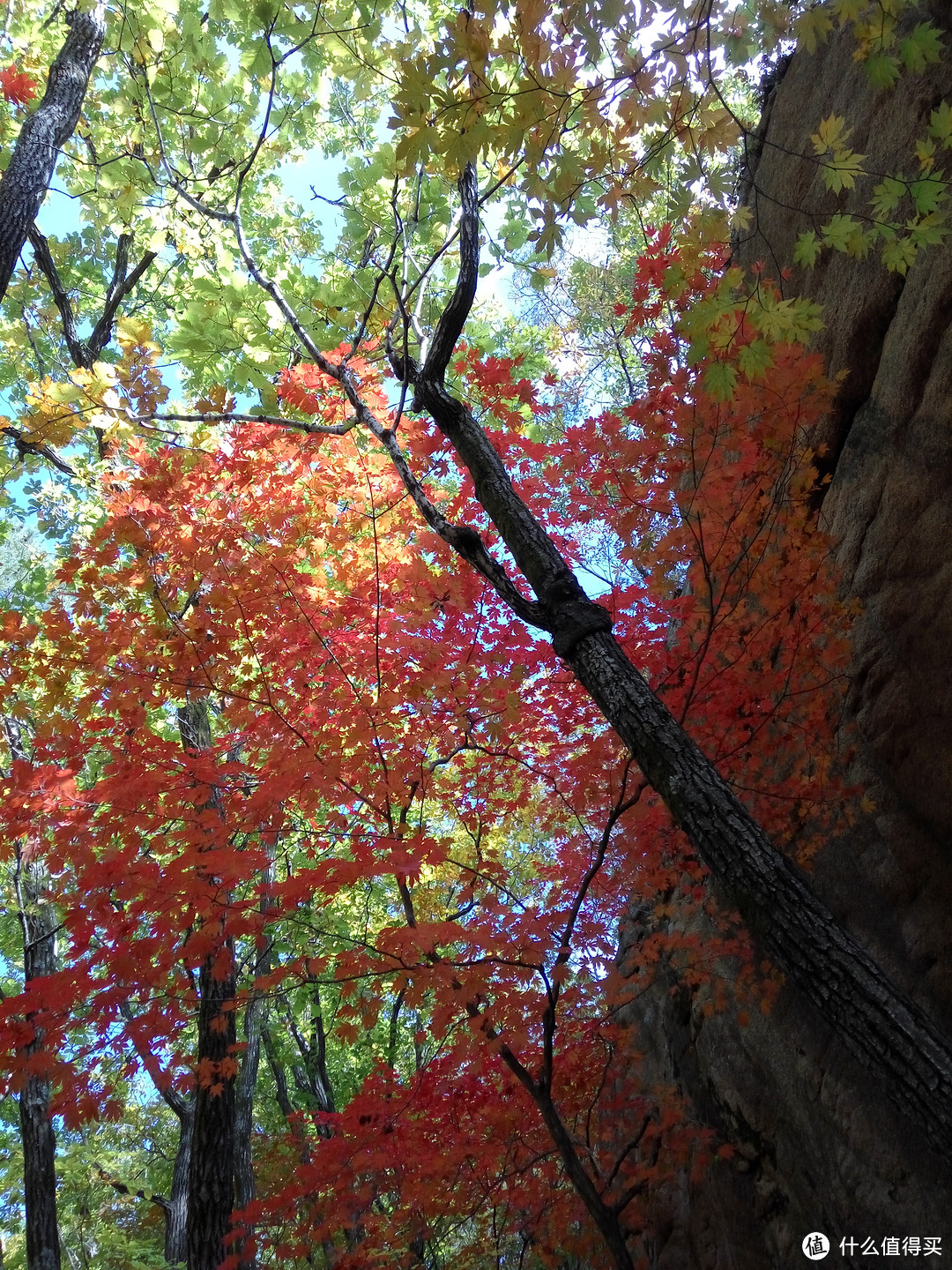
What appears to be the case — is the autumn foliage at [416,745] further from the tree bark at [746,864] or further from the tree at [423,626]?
the tree bark at [746,864]

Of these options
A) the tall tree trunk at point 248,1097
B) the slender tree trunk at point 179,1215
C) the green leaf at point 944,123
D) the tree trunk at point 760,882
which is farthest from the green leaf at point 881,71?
the slender tree trunk at point 179,1215

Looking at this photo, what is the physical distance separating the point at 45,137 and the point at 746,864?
19.7 ft

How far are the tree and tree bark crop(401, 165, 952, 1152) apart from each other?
1 cm

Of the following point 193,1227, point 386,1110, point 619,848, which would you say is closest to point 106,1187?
point 193,1227

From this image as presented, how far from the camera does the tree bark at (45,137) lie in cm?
475

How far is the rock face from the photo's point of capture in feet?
13.7

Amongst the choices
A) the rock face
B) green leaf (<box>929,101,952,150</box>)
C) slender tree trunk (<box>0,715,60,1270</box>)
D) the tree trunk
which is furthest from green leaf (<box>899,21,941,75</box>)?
slender tree trunk (<box>0,715,60,1270</box>)

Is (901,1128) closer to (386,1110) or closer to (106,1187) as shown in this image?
(386,1110)

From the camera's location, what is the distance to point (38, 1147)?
7434 millimetres

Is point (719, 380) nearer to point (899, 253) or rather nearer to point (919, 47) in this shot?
point (899, 253)

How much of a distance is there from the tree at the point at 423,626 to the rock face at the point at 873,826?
0.38m

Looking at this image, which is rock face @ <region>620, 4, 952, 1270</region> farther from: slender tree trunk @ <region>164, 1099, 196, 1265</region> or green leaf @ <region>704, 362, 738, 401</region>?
slender tree trunk @ <region>164, 1099, 196, 1265</region>

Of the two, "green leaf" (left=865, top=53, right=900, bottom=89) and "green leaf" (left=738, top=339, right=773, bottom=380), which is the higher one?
"green leaf" (left=865, top=53, right=900, bottom=89)

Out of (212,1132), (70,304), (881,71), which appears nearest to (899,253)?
(881,71)
